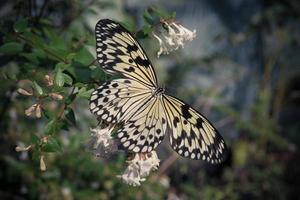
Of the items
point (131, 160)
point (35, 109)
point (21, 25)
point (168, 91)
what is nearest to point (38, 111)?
point (35, 109)

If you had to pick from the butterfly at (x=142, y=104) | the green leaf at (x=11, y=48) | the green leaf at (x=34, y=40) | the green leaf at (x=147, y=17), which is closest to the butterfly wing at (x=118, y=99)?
the butterfly at (x=142, y=104)

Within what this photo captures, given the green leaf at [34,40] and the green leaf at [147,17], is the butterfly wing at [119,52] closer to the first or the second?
the green leaf at [147,17]

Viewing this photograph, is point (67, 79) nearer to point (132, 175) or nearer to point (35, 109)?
point (35, 109)

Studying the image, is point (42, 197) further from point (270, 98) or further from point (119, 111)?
point (270, 98)

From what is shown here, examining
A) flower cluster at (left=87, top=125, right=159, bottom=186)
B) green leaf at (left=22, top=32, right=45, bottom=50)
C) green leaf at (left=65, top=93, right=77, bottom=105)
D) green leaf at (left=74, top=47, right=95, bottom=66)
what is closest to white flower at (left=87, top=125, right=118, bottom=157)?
flower cluster at (left=87, top=125, right=159, bottom=186)

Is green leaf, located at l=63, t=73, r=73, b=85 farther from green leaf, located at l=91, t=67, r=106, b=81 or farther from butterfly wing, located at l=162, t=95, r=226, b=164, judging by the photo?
butterfly wing, located at l=162, t=95, r=226, b=164

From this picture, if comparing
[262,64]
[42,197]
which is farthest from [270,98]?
[42,197]
